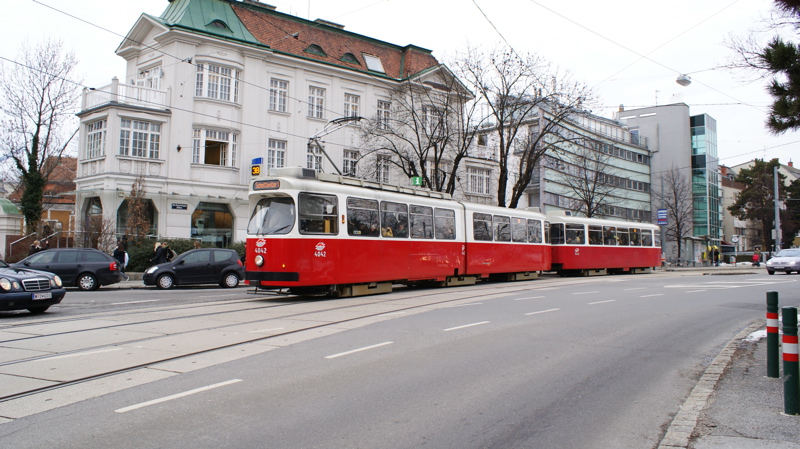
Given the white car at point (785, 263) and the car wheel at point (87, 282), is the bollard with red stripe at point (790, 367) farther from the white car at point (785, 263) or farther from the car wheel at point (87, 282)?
the white car at point (785, 263)

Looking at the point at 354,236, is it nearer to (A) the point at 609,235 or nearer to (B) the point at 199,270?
(B) the point at 199,270

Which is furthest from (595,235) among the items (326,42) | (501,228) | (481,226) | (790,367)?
(790,367)

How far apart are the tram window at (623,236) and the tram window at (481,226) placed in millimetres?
13270

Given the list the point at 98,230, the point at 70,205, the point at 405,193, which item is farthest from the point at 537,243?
the point at 70,205

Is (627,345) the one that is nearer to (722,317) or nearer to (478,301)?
(722,317)

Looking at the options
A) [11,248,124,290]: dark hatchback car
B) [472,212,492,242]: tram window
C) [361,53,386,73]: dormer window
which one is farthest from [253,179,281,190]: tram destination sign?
[361,53,386,73]: dormer window

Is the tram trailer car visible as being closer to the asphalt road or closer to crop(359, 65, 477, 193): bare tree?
the asphalt road

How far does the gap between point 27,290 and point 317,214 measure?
6.54 m

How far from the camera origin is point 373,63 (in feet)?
125

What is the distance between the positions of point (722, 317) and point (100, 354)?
471 inches

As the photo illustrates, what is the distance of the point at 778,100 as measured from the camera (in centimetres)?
864

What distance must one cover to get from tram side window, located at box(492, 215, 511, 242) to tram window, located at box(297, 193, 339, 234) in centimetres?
938

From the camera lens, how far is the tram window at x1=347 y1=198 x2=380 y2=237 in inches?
650

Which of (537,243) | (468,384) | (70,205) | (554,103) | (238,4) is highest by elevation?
(238,4)
